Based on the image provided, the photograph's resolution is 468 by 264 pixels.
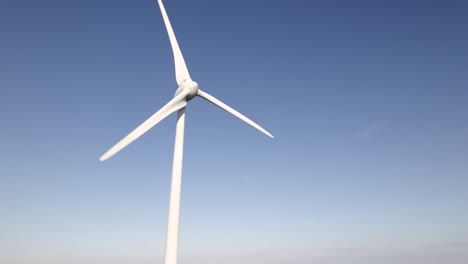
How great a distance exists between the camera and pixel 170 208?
31.4 m

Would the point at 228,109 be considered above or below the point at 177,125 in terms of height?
above

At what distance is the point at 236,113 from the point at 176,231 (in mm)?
18587

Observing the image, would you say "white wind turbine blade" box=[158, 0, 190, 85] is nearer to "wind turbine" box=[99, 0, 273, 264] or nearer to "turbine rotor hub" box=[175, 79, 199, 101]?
"wind turbine" box=[99, 0, 273, 264]

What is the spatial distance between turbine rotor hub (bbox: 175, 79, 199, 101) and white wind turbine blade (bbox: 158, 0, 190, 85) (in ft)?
6.53

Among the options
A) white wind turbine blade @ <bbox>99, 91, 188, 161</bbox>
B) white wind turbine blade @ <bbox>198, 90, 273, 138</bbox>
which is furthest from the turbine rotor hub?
white wind turbine blade @ <bbox>198, 90, 273, 138</bbox>

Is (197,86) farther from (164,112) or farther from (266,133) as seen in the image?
(266,133)

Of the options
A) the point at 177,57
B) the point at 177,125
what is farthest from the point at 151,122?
the point at 177,57

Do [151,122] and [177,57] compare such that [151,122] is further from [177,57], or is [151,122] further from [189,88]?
[177,57]

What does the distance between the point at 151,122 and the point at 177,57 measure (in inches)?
480

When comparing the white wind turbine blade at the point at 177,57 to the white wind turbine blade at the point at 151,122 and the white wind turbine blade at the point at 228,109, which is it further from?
the white wind turbine blade at the point at 151,122

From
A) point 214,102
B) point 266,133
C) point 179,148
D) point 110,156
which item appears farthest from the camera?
point 266,133

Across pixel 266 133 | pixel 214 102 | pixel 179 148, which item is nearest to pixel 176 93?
pixel 214 102

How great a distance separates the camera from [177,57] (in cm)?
4325

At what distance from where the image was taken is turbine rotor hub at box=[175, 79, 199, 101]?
125 ft
